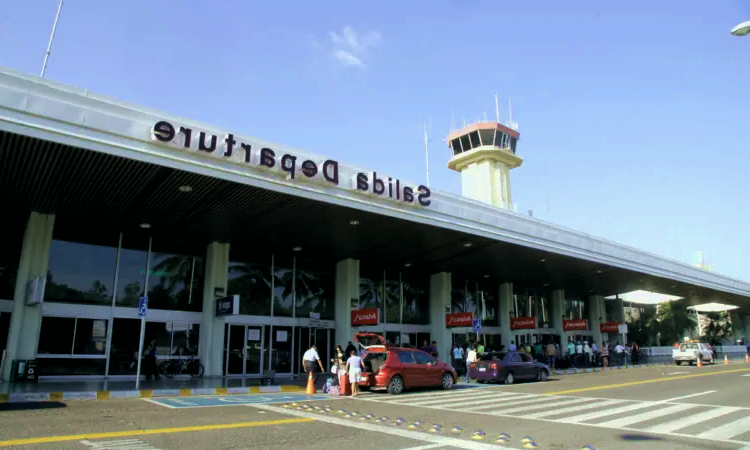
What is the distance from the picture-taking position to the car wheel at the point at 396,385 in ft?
56.3

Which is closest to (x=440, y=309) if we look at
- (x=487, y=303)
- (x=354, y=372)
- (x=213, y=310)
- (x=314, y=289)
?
(x=487, y=303)

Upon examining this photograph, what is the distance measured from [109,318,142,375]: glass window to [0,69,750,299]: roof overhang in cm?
418

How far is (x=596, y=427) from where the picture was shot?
10.2 m

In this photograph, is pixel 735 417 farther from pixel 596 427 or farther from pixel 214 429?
pixel 214 429

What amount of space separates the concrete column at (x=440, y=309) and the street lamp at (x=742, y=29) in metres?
22.8

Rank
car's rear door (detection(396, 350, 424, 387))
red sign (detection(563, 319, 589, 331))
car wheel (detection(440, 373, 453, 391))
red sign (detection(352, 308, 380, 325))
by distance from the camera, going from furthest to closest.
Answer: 1. red sign (detection(563, 319, 589, 331))
2. red sign (detection(352, 308, 380, 325))
3. car wheel (detection(440, 373, 453, 391))
4. car's rear door (detection(396, 350, 424, 387))

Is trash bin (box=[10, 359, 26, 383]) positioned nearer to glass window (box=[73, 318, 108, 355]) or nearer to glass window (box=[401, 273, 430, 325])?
glass window (box=[73, 318, 108, 355])

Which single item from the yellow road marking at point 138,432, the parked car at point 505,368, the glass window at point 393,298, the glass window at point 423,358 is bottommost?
the yellow road marking at point 138,432

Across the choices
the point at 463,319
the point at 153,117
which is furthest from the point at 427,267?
the point at 153,117

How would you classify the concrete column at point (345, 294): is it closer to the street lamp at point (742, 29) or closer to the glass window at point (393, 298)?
the glass window at point (393, 298)

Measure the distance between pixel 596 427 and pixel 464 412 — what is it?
10.4 ft

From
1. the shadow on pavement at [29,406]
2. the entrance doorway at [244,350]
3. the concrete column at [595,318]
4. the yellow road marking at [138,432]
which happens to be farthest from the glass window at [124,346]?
the concrete column at [595,318]

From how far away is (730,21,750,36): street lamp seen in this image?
410 inches

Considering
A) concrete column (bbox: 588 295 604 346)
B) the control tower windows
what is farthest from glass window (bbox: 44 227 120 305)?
the control tower windows
